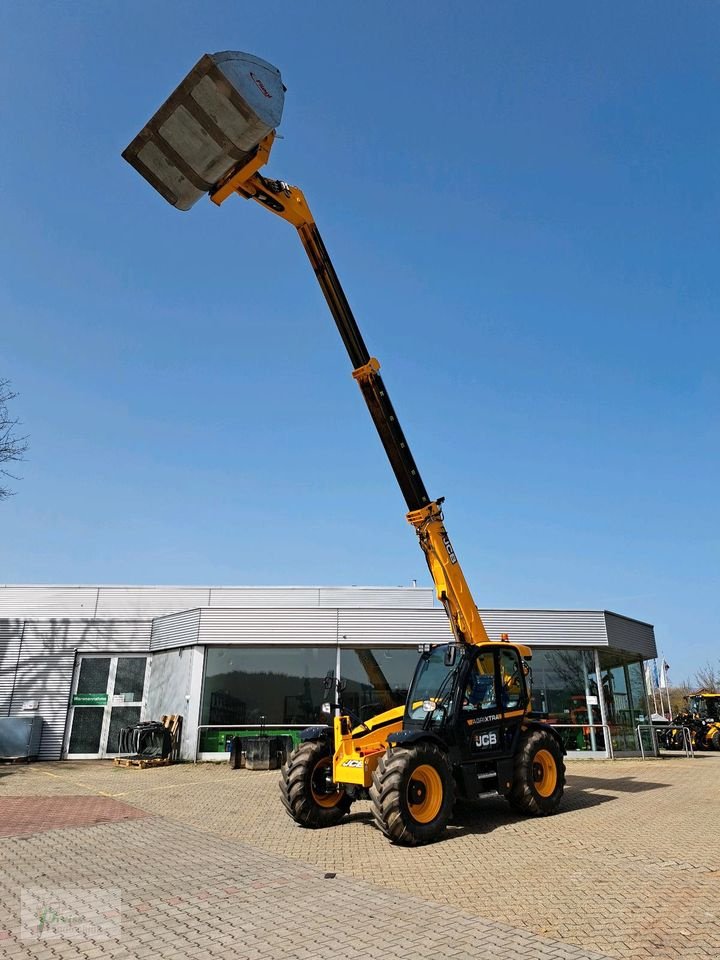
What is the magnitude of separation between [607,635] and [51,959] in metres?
17.2

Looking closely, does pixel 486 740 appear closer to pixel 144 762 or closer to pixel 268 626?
pixel 268 626

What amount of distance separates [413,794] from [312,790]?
5.85 feet

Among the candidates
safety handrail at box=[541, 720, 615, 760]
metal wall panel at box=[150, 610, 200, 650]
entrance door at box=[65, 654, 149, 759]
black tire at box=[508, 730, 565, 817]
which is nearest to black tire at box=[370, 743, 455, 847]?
black tire at box=[508, 730, 565, 817]

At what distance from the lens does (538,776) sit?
1004cm

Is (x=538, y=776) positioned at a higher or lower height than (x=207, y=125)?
lower

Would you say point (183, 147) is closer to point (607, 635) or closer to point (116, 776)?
point (116, 776)

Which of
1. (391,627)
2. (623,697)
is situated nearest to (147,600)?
(391,627)

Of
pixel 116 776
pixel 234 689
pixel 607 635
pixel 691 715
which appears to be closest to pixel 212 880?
pixel 116 776

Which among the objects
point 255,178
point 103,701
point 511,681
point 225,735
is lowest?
point 225,735

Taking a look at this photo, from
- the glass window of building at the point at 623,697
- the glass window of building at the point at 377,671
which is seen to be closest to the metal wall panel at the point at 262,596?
the glass window of building at the point at 377,671

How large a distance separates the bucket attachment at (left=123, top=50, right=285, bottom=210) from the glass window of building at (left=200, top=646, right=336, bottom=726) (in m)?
13.3

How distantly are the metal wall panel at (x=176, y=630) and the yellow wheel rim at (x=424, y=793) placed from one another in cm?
1137

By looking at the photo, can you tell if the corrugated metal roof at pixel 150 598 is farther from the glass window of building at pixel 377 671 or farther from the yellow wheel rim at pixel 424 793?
the yellow wheel rim at pixel 424 793

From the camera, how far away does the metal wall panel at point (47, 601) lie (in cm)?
2547
